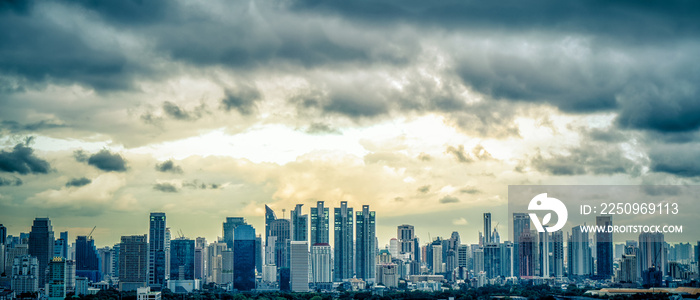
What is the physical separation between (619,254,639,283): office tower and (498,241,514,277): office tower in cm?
1980

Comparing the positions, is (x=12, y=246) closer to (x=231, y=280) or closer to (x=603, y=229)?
(x=231, y=280)

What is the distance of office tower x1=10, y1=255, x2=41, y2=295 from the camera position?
60.2m

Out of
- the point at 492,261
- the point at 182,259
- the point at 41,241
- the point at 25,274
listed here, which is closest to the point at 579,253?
the point at 492,261

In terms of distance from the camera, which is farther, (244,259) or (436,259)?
(436,259)

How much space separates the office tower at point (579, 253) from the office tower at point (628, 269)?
16.8 metres

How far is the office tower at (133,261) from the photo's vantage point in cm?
Answer: 6931

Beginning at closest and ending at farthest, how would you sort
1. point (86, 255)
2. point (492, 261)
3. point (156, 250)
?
point (156, 250) → point (86, 255) → point (492, 261)

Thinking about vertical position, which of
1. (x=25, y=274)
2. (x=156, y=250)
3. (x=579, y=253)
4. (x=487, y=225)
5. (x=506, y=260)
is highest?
(x=487, y=225)

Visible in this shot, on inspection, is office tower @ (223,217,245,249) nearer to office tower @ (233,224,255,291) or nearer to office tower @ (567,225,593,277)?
office tower @ (233,224,255,291)

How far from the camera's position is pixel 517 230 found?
92375 mm

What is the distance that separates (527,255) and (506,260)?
455cm

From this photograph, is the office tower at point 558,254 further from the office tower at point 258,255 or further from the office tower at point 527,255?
the office tower at point 258,255

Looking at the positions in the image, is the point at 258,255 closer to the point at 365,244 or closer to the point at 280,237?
the point at 280,237

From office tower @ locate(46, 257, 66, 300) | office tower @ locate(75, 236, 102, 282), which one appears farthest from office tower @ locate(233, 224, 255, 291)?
office tower @ locate(46, 257, 66, 300)
